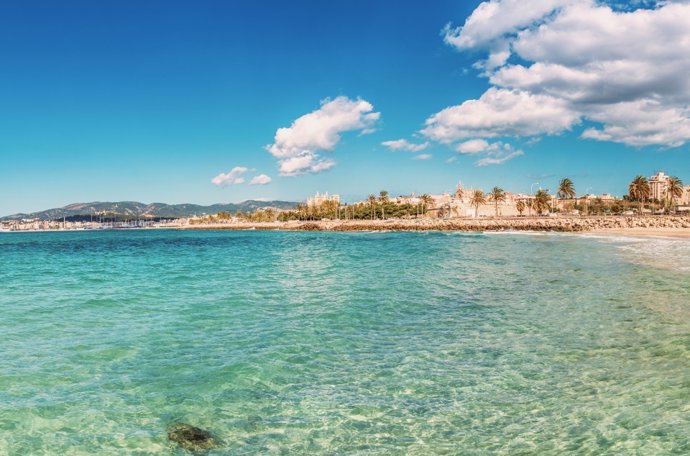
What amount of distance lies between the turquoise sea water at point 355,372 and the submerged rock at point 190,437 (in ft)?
0.46

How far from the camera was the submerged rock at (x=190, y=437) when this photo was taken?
21.1 ft

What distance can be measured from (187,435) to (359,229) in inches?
4805

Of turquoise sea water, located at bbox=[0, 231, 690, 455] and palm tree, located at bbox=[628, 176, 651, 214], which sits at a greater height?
palm tree, located at bbox=[628, 176, 651, 214]

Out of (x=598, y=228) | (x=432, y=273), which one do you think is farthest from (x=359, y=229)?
(x=432, y=273)

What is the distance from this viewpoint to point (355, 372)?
9234 millimetres

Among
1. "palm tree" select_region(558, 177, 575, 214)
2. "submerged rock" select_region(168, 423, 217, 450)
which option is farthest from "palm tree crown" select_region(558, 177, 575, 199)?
"submerged rock" select_region(168, 423, 217, 450)

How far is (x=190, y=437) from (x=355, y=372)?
3.46m

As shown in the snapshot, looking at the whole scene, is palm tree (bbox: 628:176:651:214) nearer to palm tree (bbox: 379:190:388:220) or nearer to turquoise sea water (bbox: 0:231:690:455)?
palm tree (bbox: 379:190:388:220)

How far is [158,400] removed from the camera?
26.3ft

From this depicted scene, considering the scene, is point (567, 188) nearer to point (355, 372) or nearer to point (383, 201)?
point (383, 201)

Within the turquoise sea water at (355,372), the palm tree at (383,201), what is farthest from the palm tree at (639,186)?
the turquoise sea water at (355,372)

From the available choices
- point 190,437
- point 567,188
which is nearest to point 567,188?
point 567,188

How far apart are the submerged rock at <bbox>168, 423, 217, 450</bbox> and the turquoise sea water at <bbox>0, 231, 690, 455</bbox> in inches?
5.5

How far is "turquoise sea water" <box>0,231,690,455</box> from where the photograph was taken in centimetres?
659
